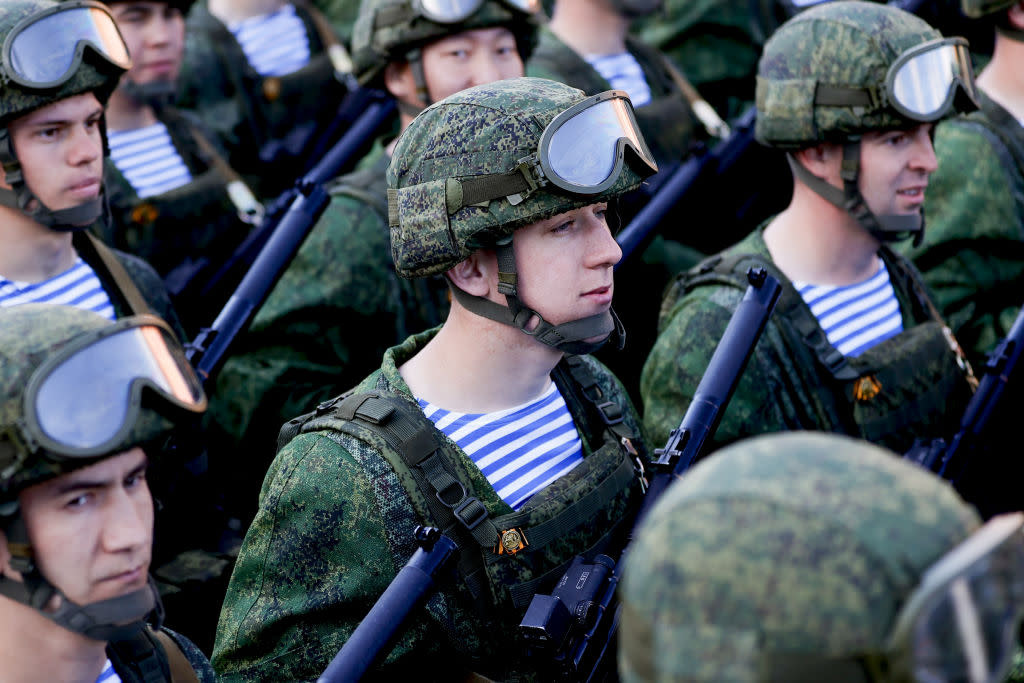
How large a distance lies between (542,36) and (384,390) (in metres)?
4.21

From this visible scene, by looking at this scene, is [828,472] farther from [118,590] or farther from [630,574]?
[118,590]

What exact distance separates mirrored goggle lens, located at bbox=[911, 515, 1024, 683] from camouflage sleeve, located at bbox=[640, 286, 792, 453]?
281 centimetres

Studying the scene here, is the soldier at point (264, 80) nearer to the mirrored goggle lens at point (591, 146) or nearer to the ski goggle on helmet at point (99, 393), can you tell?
the mirrored goggle lens at point (591, 146)

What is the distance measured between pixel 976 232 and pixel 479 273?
318cm

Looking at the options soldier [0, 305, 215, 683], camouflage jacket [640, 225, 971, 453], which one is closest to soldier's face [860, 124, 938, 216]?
camouflage jacket [640, 225, 971, 453]

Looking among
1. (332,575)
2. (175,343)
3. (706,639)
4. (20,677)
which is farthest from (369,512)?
(706,639)

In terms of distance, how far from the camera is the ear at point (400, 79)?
6470mm

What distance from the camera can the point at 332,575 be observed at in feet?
11.6

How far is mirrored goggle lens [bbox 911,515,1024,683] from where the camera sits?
192 centimetres

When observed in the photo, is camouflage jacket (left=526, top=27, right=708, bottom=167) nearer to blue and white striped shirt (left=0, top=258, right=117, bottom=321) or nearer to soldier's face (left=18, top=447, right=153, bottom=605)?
blue and white striped shirt (left=0, top=258, right=117, bottom=321)

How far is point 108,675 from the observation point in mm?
3193

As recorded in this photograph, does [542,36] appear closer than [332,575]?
No

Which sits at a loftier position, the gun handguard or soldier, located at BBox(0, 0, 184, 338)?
soldier, located at BBox(0, 0, 184, 338)

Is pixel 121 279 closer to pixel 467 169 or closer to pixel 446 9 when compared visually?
pixel 467 169
